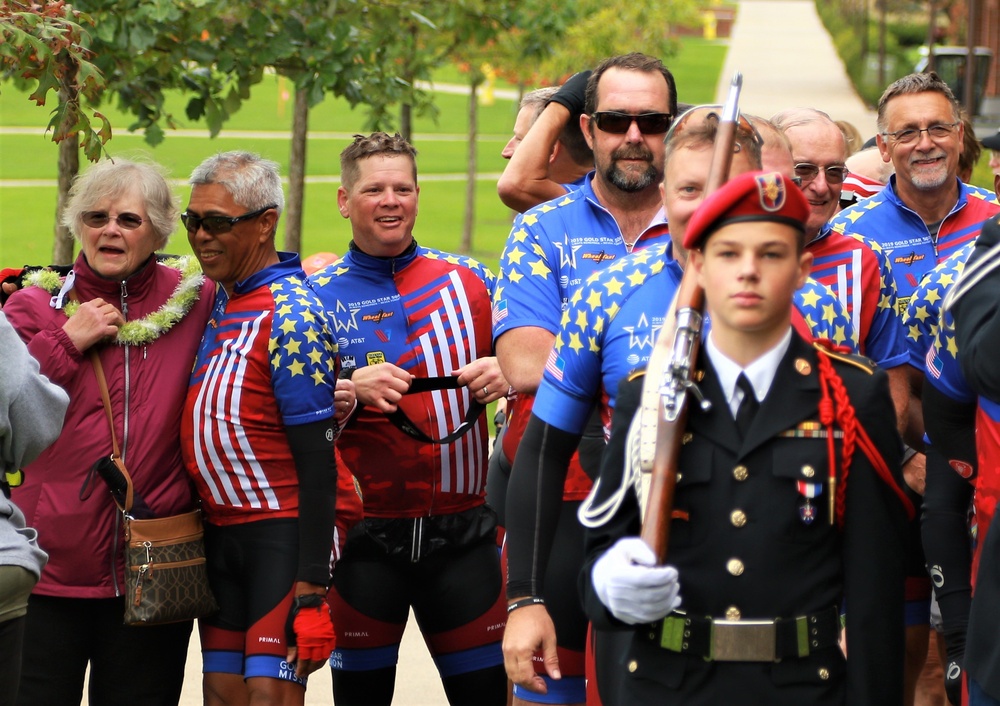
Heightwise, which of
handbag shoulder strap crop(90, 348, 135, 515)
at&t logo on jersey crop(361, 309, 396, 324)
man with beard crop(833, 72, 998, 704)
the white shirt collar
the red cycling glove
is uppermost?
man with beard crop(833, 72, 998, 704)

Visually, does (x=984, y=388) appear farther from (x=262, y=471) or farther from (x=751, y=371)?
(x=262, y=471)

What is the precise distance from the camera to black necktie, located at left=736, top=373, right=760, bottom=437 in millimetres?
2943

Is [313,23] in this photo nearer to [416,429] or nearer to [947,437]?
[416,429]

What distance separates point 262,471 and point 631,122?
158 centimetres

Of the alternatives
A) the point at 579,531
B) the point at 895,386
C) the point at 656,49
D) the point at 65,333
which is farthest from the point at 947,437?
the point at 656,49

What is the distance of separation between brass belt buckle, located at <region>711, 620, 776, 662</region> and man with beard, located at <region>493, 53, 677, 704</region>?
128 cm

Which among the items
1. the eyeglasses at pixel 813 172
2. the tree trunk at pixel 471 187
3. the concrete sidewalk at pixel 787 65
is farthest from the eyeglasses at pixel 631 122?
the concrete sidewalk at pixel 787 65

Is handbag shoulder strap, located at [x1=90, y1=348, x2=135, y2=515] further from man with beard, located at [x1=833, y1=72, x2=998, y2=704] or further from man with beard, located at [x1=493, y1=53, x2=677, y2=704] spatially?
man with beard, located at [x1=833, y1=72, x2=998, y2=704]

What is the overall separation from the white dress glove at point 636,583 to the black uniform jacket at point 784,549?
115 millimetres

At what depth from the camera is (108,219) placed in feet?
15.1

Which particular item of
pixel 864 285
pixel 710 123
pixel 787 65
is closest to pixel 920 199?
pixel 864 285

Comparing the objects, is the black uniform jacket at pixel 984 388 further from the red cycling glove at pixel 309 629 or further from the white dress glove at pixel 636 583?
the red cycling glove at pixel 309 629

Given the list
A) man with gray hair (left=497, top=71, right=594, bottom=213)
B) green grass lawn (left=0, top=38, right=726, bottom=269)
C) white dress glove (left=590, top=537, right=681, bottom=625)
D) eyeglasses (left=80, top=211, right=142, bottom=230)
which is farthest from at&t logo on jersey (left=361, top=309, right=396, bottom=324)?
green grass lawn (left=0, top=38, right=726, bottom=269)

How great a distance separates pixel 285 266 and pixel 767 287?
2.26 meters
